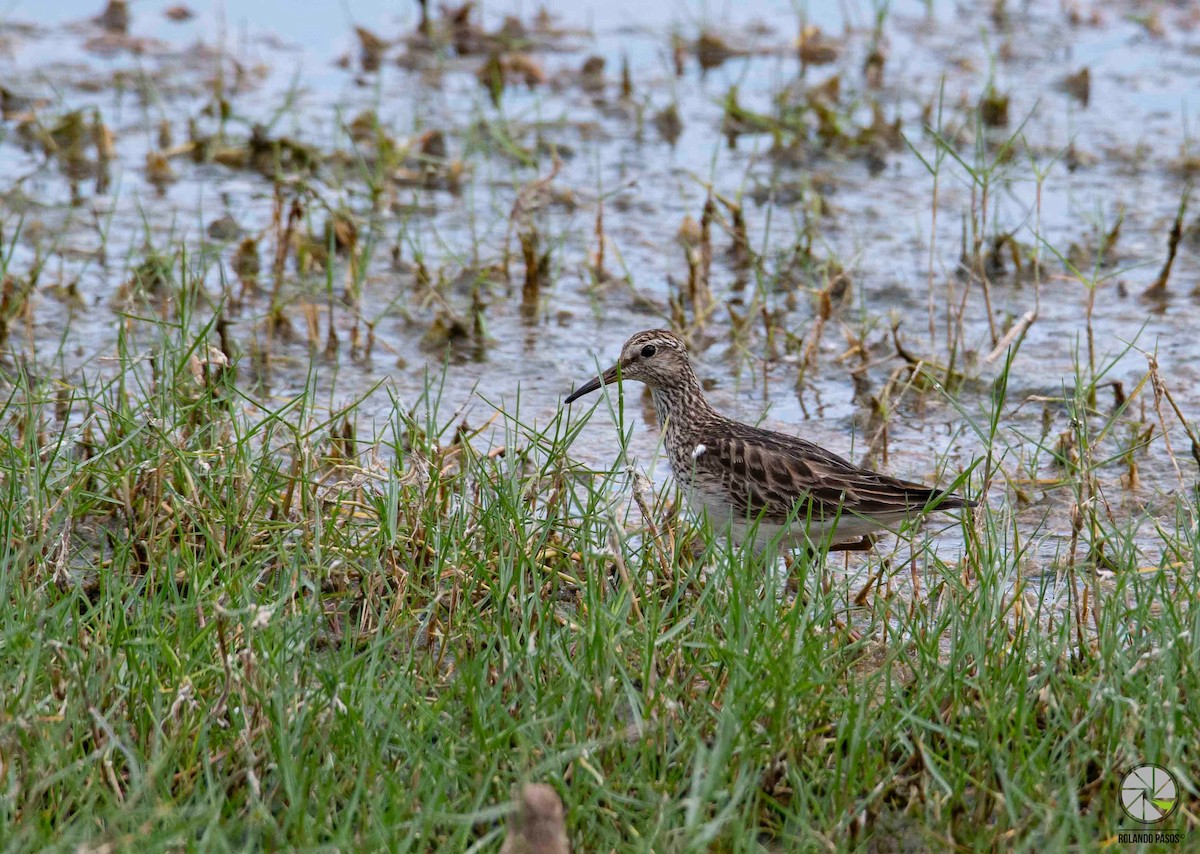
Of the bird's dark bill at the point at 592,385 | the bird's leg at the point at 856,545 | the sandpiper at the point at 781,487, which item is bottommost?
the bird's leg at the point at 856,545

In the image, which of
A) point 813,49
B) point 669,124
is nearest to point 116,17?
point 669,124

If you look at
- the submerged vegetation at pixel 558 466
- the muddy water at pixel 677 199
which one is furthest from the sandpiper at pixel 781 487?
the muddy water at pixel 677 199

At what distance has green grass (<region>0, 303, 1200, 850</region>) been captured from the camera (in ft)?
13.0

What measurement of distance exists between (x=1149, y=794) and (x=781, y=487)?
197cm

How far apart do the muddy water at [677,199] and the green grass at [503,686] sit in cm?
102

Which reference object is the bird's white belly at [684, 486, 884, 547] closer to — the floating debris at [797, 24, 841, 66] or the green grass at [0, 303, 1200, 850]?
the green grass at [0, 303, 1200, 850]

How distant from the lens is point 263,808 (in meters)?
3.81

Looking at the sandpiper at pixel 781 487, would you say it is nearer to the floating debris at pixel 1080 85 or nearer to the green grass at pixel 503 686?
the green grass at pixel 503 686

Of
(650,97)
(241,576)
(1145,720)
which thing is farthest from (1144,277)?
(241,576)

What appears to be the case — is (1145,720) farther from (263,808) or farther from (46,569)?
(46,569)

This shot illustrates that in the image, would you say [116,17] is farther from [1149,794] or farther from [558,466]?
[1149,794]

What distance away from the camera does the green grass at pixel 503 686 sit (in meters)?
3.96

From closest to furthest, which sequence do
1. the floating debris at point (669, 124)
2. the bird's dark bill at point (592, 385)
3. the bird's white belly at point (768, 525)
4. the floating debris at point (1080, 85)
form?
1. the bird's white belly at point (768, 525)
2. the bird's dark bill at point (592, 385)
3. the floating debris at point (669, 124)
4. the floating debris at point (1080, 85)

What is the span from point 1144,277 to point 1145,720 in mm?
5226
